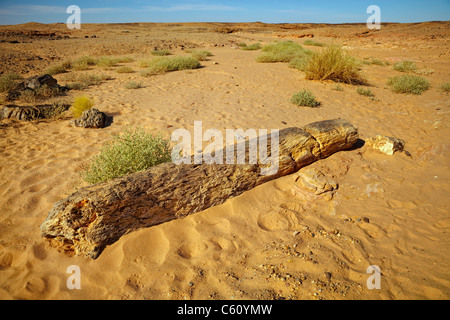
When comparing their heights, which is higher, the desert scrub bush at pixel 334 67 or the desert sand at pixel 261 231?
the desert scrub bush at pixel 334 67

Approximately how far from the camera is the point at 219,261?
2088mm

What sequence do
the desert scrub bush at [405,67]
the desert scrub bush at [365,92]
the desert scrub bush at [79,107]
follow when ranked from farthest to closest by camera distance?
the desert scrub bush at [405,67] → the desert scrub bush at [365,92] → the desert scrub bush at [79,107]

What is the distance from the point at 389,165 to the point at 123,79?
855 centimetres

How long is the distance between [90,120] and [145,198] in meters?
3.48

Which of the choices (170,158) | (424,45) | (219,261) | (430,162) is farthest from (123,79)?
(424,45)

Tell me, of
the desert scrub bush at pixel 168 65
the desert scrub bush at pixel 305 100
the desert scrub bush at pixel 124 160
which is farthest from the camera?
the desert scrub bush at pixel 168 65

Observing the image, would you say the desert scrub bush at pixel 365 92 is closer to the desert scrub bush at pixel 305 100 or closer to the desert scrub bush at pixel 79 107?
the desert scrub bush at pixel 305 100

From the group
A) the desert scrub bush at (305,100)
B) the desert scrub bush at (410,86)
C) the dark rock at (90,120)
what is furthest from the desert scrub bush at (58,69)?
the desert scrub bush at (410,86)

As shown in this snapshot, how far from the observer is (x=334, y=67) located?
25.4 ft

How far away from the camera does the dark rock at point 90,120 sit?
4805mm

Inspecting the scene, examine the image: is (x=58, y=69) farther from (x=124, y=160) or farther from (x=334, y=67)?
(x=334, y=67)

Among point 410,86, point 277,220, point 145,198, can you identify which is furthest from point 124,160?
point 410,86

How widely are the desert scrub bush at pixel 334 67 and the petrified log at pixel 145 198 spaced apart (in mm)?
6060

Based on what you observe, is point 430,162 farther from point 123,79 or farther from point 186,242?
point 123,79
